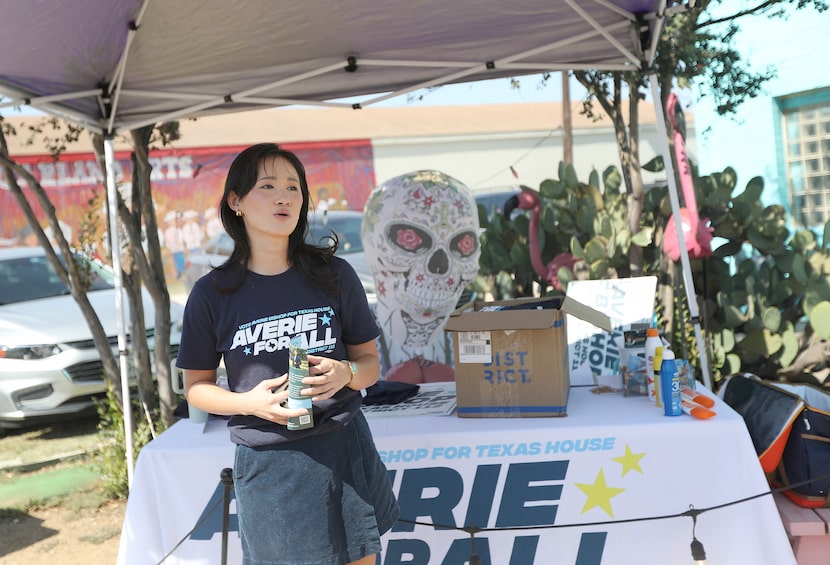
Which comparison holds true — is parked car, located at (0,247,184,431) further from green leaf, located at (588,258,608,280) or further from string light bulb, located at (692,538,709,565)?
string light bulb, located at (692,538,709,565)

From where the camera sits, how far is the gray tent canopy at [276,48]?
3150 millimetres

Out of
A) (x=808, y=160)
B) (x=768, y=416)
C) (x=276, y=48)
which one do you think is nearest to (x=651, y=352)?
(x=768, y=416)

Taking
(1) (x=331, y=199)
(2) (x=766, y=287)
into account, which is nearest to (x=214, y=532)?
(2) (x=766, y=287)

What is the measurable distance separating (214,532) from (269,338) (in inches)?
47.6

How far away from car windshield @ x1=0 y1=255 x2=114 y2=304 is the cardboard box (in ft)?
15.2

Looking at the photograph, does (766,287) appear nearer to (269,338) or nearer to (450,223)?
(450,223)

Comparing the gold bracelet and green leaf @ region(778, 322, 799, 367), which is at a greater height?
the gold bracelet

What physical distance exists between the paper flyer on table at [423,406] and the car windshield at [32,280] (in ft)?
13.8

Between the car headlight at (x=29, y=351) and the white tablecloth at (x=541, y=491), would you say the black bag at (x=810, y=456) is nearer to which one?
the white tablecloth at (x=541, y=491)

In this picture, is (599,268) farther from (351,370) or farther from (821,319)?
(351,370)

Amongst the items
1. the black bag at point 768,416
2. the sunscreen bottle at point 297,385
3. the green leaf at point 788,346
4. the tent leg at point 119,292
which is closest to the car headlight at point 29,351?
the tent leg at point 119,292

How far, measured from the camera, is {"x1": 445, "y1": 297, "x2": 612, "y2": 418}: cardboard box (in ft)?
8.71

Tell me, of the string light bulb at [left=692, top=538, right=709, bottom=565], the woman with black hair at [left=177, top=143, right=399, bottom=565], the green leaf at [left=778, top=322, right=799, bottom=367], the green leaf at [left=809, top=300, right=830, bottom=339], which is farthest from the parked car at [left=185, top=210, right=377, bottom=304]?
the woman with black hair at [left=177, top=143, right=399, bottom=565]

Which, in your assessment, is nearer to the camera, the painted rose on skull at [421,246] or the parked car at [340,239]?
the painted rose on skull at [421,246]
